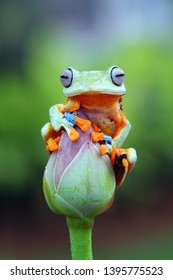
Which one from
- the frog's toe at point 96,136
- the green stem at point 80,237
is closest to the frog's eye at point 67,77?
the frog's toe at point 96,136

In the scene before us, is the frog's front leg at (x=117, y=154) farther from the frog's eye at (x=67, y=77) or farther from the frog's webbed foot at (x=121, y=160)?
the frog's eye at (x=67, y=77)

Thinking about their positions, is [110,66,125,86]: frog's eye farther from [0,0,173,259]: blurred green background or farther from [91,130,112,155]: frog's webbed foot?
[0,0,173,259]: blurred green background

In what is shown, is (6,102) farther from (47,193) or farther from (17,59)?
(47,193)

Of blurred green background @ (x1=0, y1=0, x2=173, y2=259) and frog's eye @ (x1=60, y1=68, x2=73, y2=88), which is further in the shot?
blurred green background @ (x1=0, y1=0, x2=173, y2=259)

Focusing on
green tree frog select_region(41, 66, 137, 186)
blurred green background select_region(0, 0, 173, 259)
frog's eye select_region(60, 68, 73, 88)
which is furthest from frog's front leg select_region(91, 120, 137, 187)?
blurred green background select_region(0, 0, 173, 259)

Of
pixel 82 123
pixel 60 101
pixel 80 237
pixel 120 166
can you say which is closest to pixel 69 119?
pixel 82 123
